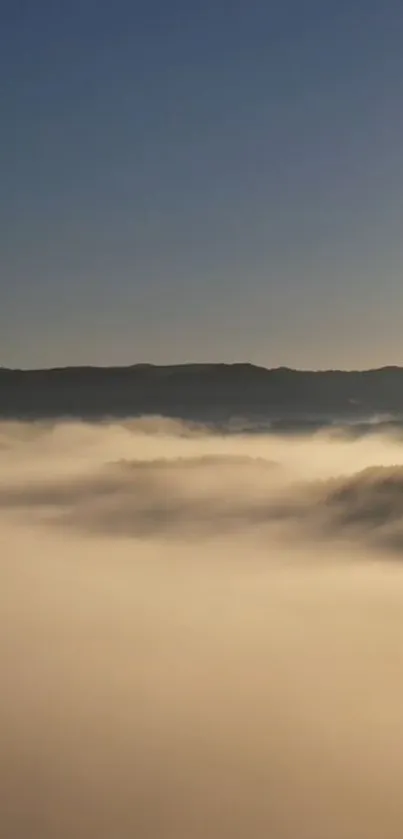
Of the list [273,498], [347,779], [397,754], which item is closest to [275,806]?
[347,779]

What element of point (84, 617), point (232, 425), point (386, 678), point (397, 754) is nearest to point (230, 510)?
point (84, 617)

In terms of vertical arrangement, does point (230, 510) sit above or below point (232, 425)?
below

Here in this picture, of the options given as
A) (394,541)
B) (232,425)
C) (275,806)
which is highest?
(232,425)

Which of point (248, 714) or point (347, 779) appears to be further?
point (248, 714)

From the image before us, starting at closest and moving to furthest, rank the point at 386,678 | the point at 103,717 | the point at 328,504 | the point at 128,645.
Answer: the point at 103,717 < the point at 386,678 < the point at 128,645 < the point at 328,504

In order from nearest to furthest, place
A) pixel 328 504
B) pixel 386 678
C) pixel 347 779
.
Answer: pixel 347 779, pixel 386 678, pixel 328 504

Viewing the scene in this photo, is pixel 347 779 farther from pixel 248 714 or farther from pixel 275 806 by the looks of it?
pixel 248 714

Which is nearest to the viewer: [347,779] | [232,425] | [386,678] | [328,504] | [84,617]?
[347,779]

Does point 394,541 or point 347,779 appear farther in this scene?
point 394,541

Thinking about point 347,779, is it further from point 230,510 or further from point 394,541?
point 230,510
